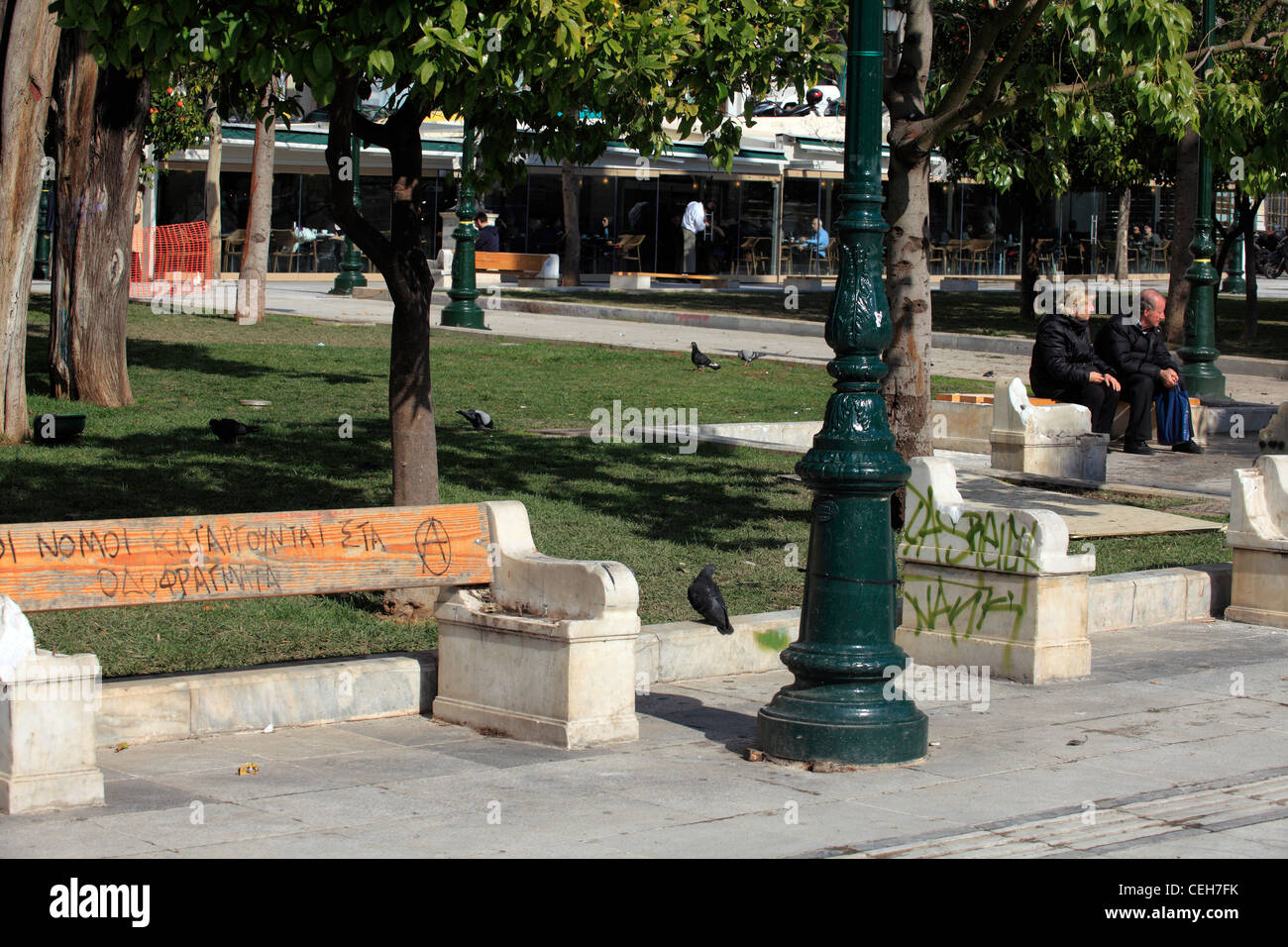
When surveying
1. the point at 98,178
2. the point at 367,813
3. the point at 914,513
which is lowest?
the point at 367,813

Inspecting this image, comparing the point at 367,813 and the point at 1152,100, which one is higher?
the point at 1152,100

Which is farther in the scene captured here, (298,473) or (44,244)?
(44,244)

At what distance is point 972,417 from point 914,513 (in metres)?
7.37

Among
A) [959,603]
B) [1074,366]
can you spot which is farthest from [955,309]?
[959,603]

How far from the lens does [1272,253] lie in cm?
4969

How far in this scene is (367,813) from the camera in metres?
5.60

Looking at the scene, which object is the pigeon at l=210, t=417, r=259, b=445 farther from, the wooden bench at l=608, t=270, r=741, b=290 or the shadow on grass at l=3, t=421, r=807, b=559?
the wooden bench at l=608, t=270, r=741, b=290

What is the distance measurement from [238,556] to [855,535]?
243 centimetres

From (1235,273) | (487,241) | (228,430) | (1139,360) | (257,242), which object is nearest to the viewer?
(228,430)

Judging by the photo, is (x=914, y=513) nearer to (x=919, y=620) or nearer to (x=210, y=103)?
(x=919, y=620)

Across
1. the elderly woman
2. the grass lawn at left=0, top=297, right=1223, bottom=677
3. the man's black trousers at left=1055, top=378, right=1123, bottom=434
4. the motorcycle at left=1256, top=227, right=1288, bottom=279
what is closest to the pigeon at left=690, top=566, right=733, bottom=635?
the grass lawn at left=0, top=297, right=1223, bottom=677

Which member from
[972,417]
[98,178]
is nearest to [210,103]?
[98,178]

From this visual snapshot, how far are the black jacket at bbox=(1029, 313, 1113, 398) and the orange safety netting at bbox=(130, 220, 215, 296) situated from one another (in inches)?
789

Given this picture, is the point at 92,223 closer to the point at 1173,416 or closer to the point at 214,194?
the point at 1173,416
